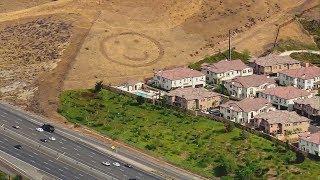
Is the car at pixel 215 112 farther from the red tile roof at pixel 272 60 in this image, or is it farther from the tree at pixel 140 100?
the red tile roof at pixel 272 60

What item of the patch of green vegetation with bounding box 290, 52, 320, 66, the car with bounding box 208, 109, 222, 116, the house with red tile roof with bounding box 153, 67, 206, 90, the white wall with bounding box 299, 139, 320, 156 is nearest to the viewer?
the white wall with bounding box 299, 139, 320, 156

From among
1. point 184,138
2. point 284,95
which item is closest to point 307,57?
point 284,95

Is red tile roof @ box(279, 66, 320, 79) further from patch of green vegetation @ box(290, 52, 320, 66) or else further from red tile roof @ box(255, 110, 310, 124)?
red tile roof @ box(255, 110, 310, 124)

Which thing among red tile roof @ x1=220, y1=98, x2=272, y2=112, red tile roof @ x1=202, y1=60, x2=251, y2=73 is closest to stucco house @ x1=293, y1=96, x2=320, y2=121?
red tile roof @ x1=220, y1=98, x2=272, y2=112

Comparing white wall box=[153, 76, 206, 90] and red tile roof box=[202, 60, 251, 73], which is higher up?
red tile roof box=[202, 60, 251, 73]

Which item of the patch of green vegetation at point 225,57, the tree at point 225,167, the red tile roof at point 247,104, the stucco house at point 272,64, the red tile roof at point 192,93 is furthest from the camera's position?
the patch of green vegetation at point 225,57

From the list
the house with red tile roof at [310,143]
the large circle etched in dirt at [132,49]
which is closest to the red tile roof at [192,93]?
the large circle etched in dirt at [132,49]
